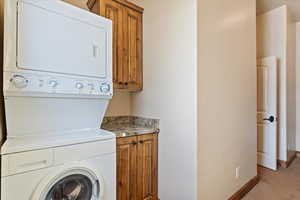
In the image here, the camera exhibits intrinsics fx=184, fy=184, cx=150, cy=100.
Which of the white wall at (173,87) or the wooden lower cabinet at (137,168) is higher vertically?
the white wall at (173,87)

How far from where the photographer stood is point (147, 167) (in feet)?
6.39

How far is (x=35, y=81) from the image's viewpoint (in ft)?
3.95

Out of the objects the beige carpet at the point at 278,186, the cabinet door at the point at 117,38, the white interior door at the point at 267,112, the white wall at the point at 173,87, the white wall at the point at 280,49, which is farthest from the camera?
the white wall at the point at 280,49

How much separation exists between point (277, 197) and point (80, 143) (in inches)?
94.4

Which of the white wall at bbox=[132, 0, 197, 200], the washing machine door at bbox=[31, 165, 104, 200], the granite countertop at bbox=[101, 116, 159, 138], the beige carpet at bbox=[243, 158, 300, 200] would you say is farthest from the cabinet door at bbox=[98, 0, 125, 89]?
the beige carpet at bbox=[243, 158, 300, 200]

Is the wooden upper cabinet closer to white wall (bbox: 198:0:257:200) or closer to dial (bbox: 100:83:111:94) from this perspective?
dial (bbox: 100:83:111:94)

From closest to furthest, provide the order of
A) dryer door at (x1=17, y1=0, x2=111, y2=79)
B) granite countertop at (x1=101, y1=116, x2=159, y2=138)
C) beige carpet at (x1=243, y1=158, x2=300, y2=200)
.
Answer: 1. dryer door at (x1=17, y1=0, x2=111, y2=79)
2. granite countertop at (x1=101, y1=116, x2=159, y2=138)
3. beige carpet at (x1=243, y1=158, x2=300, y2=200)

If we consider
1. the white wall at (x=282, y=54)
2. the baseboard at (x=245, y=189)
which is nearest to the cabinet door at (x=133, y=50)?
the baseboard at (x=245, y=189)

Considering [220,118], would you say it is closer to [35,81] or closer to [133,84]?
[133,84]

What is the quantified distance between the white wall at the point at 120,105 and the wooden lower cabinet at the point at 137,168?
0.62 meters

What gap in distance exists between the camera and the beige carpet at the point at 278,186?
2.25 meters

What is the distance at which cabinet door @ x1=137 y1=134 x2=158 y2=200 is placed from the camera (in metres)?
1.88

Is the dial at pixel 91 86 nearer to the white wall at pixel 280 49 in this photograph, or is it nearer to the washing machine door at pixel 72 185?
the washing machine door at pixel 72 185

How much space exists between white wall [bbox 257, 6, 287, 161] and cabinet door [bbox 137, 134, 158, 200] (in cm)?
263
